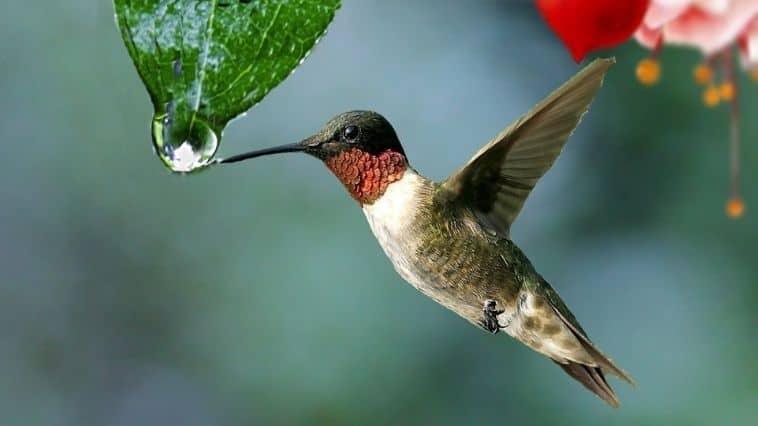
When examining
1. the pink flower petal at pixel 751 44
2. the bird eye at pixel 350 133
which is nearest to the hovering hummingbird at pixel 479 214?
the bird eye at pixel 350 133

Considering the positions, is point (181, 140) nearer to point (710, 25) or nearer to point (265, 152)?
point (265, 152)

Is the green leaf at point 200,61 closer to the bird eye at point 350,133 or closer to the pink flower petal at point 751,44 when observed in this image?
the bird eye at point 350,133

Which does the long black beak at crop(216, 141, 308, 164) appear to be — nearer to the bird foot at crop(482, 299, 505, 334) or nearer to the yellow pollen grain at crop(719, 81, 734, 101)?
the bird foot at crop(482, 299, 505, 334)

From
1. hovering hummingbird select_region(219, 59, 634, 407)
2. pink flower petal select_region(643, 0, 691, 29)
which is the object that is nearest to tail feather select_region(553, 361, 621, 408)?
hovering hummingbird select_region(219, 59, 634, 407)

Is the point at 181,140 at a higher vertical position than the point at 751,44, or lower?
lower

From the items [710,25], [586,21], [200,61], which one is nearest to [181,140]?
[200,61]
